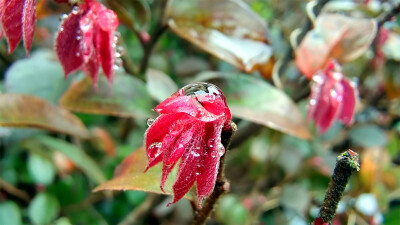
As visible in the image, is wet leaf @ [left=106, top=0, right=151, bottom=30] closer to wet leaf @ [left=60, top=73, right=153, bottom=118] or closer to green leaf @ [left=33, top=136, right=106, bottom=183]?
wet leaf @ [left=60, top=73, right=153, bottom=118]

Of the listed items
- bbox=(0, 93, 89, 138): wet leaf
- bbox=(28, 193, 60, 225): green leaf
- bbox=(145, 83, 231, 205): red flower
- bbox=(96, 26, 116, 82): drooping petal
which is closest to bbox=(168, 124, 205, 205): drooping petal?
bbox=(145, 83, 231, 205): red flower

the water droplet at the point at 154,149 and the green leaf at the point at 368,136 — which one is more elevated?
the water droplet at the point at 154,149

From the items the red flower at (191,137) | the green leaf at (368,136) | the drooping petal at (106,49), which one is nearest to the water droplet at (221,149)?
the red flower at (191,137)

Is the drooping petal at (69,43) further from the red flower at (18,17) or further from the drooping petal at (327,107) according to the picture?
the drooping petal at (327,107)

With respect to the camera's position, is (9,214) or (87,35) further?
(9,214)

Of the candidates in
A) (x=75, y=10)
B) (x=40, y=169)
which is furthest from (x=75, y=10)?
(x=40, y=169)

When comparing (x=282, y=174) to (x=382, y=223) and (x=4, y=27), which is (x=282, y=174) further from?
(x=4, y=27)

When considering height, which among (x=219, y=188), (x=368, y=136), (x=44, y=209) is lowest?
(x=368, y=136)

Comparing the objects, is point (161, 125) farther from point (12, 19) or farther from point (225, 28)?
point (225, 28)
